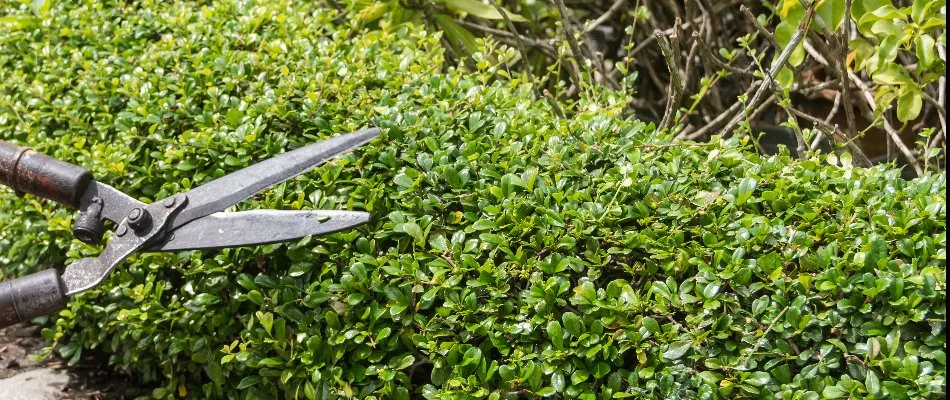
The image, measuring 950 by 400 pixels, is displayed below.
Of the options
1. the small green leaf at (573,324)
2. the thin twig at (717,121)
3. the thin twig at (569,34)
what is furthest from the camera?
the thin twig at (717,121)

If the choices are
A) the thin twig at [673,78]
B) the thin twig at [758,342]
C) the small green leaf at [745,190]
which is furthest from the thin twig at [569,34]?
the thin twig at [758,342]

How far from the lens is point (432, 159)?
279 centimetres

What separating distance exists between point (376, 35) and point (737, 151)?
156 centimetres

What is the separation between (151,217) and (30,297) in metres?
0.33

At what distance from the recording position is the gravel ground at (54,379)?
134 inches

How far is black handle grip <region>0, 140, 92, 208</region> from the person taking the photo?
2.65 meters

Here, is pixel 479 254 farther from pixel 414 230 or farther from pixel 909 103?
pixel 909 103

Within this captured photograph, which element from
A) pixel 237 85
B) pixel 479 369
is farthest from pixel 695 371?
pixel 237 85

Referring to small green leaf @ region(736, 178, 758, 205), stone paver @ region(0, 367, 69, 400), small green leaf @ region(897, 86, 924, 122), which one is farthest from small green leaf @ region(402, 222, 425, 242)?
small green leaf @ region(897, 86, 924, 122)

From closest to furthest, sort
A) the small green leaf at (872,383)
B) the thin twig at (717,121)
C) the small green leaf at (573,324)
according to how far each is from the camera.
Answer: the small green leaf at (872,383)
the small green leaf at (573,324)
the thin twig at (717,121)

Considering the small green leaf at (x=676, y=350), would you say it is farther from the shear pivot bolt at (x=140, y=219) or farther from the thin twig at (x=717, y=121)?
the thin twig at (x=717, y=121)

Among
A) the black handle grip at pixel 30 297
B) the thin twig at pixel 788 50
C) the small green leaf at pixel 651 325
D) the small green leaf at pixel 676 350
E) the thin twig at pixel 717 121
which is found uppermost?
the thin twig at pixel 788 50

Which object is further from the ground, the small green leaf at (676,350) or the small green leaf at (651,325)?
the small green leaf at (651,325)

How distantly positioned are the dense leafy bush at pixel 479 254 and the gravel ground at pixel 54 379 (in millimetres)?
131
